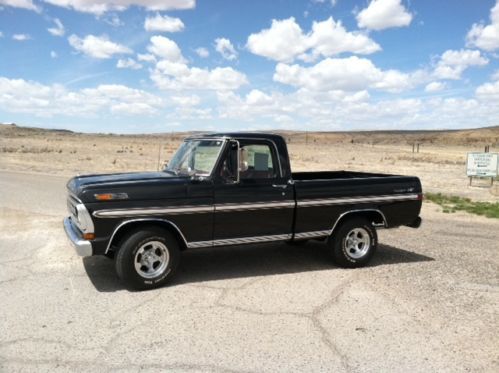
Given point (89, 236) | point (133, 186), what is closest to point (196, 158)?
point (133, 186)

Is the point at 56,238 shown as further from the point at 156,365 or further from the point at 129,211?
the point at 156,365

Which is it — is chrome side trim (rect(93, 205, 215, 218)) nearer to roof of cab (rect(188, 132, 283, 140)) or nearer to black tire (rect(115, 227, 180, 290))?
black tire (rect(115, 227, 180, 290))

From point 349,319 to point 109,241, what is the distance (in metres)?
2.93

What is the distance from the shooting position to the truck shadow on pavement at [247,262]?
674cm

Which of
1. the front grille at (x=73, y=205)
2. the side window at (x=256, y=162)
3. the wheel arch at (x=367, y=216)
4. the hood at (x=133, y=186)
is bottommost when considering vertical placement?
the wheel arch at (x=367, y=216)

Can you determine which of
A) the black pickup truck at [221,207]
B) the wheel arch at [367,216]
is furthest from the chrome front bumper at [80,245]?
the wheel arch at [367,216]

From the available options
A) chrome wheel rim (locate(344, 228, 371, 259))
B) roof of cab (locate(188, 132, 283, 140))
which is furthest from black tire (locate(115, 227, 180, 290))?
chrome wheel rim (locate(344, 228, 371, 259))

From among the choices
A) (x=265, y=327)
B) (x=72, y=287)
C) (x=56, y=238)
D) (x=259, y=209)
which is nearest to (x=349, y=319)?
(x=265, y=327)

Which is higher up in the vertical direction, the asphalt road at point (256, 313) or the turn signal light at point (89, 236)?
the turn signal light at point (89, 236)

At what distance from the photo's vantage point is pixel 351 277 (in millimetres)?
6910

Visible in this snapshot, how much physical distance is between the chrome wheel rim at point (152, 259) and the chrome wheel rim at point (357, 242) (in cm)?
277

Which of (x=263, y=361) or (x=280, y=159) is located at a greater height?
(x=280, y=159)

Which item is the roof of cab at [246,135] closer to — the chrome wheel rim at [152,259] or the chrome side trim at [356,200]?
the chrome side trim at [356,200]

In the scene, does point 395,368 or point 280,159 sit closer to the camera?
point 395,368
